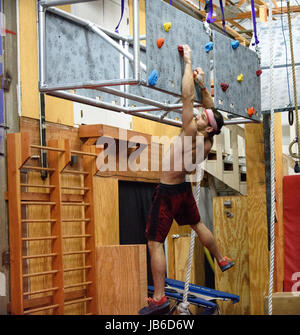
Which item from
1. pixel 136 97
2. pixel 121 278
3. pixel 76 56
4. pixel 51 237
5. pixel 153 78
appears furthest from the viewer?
pixel 121 278

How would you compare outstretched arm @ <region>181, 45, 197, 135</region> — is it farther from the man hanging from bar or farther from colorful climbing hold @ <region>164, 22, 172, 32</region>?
colorful climbing hold @ <region>164, 22, 172, 32</region>

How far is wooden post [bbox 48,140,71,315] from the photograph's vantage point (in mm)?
6143

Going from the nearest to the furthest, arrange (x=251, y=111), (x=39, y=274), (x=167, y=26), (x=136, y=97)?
1. (x=167, y=26)
2. (x=136, y=97)
3. (x=251, y=111)
4. (x=39, y=274)

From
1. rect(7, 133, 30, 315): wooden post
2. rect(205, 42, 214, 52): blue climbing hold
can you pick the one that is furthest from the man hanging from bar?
rect(7, 133, 30, 315): wooden post

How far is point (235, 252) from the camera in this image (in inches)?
292

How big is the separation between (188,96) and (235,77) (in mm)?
1105

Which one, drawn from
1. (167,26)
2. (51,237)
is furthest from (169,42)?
(51,237)

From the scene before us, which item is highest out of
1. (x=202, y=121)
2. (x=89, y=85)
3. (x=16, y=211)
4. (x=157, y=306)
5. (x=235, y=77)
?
(x=235, y=77)

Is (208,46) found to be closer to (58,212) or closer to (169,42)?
(169,42)

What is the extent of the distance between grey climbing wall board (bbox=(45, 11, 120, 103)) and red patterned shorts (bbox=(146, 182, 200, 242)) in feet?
3.34

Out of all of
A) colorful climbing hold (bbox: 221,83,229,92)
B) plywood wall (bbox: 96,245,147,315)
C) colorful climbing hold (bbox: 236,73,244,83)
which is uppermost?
colorful climbing hold (bbox: 236,73,244,83)

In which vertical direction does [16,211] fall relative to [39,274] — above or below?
above

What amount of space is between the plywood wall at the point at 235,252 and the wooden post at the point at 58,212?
2226 millimetres

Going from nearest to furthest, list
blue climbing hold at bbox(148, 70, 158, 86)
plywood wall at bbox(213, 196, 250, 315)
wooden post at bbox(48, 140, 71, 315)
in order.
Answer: blue climbing hold at bbox(148, 70, 158, 86), wooden post at bbox(48, 140, 71, 315), plywood wall at bbox(213, 196, 250, 315)
